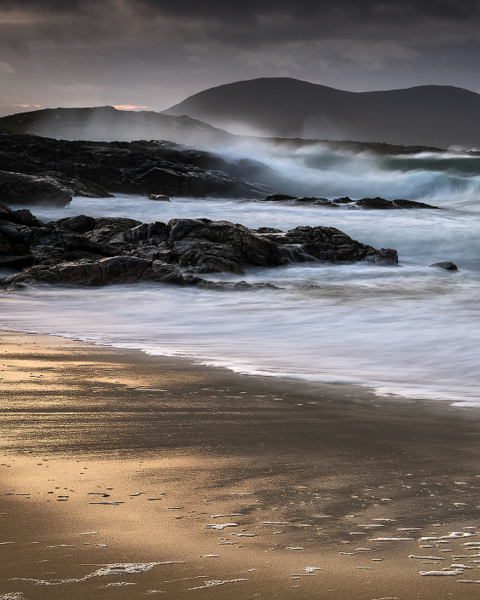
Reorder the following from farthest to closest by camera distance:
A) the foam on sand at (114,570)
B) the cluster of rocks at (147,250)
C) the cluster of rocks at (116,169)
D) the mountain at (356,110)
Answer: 1. the mountain at (356,110)
2. the cluster of rocks at (116,169)
3. the cluster of rocks at (147,250)
4. the foam on sand at (114,570)

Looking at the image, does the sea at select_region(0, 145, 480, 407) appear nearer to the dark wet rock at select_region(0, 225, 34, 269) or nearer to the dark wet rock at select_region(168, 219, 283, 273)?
the dark wet rock at select_region(168, 219, 283, 273)

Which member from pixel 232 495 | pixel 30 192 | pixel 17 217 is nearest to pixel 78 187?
pixel 30 192

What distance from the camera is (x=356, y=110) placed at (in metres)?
94.6

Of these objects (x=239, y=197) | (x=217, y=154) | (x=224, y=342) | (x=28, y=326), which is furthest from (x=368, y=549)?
(x=217, y=154)

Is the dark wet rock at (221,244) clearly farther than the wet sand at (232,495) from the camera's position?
Yes

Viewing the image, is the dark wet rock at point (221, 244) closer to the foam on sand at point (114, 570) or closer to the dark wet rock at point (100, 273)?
the dark wet rock at point (100, 273)

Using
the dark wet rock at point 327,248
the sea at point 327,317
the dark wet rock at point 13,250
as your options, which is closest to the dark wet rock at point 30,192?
the sea at point 327,317

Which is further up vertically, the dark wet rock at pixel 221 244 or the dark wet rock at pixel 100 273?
the dark wet rock at pixel 221 244

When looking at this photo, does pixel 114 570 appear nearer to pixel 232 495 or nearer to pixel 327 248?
pixel 232 495

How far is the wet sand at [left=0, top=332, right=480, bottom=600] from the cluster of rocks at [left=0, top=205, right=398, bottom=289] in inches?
263

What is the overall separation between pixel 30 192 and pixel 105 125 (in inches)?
1359

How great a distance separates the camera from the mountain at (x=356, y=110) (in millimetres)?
89688

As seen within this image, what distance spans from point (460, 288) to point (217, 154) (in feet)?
80.2

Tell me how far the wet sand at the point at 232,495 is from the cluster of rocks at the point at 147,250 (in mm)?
6693
